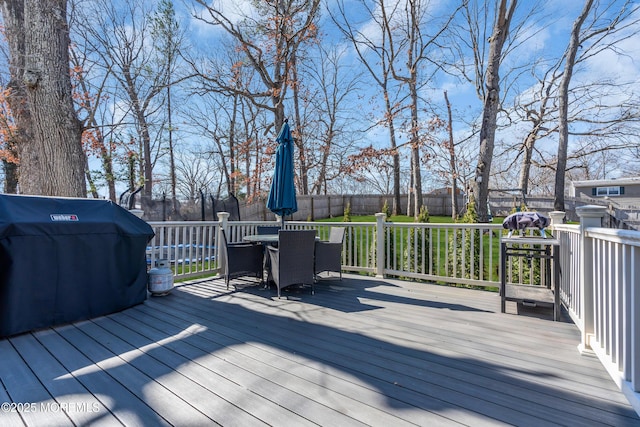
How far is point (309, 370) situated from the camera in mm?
2074

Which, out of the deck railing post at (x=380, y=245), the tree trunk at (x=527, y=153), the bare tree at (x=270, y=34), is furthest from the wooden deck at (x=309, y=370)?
the tree trunk at (x=527, y=153)

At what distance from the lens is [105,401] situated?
1.74 m

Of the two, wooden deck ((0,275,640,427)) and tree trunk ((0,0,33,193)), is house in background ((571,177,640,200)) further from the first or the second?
tree trunk ((0,0,33,193))

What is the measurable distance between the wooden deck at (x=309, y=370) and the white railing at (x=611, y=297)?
5.8 inches

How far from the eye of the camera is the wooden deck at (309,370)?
1.62 meters

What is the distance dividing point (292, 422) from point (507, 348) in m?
1.84

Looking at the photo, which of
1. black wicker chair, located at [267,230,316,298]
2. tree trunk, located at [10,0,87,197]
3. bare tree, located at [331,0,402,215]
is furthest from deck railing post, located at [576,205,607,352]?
bare tree, located at [331,0,402,215]

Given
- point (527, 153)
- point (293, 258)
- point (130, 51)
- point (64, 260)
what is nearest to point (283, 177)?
point (293, 258)

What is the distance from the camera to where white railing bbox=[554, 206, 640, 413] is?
1.63 m

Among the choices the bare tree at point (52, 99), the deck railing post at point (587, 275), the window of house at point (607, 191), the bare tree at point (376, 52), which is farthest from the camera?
the window of house at point (607, 191)

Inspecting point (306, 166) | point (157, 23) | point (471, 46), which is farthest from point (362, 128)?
point (157, 23)

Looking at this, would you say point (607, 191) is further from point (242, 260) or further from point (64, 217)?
point (64, 217)

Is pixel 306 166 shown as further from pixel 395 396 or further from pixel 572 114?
pixel 572 114

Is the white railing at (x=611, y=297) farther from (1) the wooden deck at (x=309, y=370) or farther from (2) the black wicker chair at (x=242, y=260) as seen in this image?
(2) the black wicker chair at (x=242, y=260)
